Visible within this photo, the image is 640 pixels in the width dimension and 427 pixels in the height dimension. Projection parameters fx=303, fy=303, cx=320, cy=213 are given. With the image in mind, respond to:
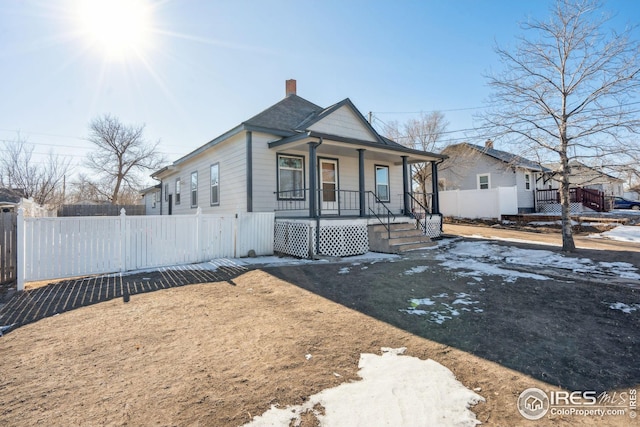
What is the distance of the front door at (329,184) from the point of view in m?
12.1

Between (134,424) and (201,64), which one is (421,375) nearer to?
(134,424)

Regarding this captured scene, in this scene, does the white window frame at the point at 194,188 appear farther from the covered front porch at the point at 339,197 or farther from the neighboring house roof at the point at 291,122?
Answer: the covered front porch at the point at 339,197

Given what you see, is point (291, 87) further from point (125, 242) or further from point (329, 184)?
point (125, 242)

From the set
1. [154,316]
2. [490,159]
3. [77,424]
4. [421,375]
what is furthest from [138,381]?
[490,159]

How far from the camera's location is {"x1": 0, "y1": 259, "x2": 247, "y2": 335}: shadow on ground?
4.42m

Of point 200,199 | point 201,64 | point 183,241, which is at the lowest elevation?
point 183,241

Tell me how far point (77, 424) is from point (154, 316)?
7.48 feet

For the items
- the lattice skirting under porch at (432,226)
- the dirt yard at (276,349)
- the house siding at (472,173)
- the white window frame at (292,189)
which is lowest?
the dirt yard at (276,349)

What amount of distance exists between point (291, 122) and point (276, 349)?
1004 cm

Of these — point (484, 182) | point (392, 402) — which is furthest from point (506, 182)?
point (392, 402)

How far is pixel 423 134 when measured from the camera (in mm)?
26000

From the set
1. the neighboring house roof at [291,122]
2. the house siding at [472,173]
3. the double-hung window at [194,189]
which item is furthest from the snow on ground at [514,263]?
the house siding at [472,173]

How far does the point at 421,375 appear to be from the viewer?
261cm

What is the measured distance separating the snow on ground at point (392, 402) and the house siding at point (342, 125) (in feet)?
33.7
